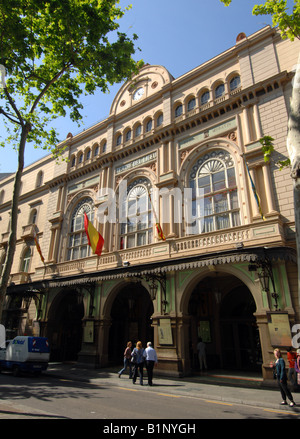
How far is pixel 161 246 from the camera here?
16234mm

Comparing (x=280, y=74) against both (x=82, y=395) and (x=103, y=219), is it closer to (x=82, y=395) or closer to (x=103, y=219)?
(x=103, y=219)

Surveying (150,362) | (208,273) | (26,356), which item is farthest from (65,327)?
(208,273)

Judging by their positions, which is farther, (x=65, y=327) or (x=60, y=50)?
(x=65, y=327)

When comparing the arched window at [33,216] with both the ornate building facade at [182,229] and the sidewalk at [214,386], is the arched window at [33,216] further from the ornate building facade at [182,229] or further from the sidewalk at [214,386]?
the sidewalk at [214,386]

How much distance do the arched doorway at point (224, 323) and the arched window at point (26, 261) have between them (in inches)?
638

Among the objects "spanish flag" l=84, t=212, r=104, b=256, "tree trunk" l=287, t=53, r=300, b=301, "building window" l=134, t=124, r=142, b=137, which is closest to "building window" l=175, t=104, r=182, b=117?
"building window" l=134, t=124, r=142, b=137

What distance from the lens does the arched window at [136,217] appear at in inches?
735

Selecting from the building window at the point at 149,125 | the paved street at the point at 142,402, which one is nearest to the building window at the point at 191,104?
the building window at the point at 149,125

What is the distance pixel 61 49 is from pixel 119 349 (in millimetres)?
18049

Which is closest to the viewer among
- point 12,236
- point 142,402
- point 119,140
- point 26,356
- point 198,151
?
point 142,402

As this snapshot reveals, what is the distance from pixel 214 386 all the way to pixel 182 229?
799cm

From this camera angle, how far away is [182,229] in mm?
16656

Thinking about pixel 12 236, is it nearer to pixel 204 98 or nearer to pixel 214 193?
pixel 214 193
